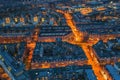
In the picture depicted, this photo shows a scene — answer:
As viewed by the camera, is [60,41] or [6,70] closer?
[6,70]

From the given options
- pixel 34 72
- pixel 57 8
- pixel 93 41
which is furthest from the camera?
pixel 57 8

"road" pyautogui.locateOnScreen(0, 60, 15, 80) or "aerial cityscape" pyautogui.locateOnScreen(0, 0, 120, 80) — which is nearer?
"road" pyautogui.locateOnScreen(0, 60, 15, 80)

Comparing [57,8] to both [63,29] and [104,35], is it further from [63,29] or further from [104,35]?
[104,35]

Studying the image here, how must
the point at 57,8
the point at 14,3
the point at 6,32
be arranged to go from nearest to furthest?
1. the point at 6,32
2. the point at 57,8
3. the point at 14,3

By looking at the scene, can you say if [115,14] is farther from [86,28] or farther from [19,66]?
[19,66]

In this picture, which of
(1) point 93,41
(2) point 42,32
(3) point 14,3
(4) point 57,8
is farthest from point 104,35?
(3) point 14,3

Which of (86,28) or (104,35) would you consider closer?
(104,35)

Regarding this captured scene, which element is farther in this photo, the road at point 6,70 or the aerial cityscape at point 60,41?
the aerial cityscape at point 60,41
